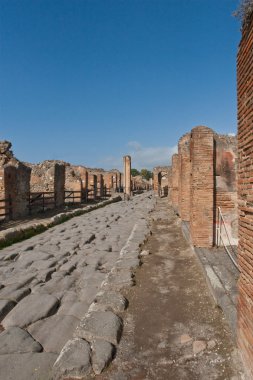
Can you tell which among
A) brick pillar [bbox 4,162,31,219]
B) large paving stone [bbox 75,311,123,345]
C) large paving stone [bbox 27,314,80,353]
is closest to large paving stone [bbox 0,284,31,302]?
large paving stone [bbox 27,314,80,353]

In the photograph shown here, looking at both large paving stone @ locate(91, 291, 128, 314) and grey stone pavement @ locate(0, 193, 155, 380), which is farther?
large paving stone @ locate(91, 291, 128, 314)

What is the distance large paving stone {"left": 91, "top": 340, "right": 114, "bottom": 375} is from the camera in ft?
8.79

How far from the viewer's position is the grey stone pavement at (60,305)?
2744mm

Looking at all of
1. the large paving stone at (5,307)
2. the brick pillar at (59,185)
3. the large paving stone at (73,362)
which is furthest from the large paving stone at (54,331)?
the brick pillar at (59,185)

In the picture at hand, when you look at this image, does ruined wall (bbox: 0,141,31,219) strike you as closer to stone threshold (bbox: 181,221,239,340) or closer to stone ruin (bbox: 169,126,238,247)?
stone ruin (bbox: 169,126,238,247)

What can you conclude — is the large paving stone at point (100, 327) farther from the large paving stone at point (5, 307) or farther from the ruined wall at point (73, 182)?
the ruined wall at point (73, 182)

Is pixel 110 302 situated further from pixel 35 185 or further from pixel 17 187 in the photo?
pixel 35 185

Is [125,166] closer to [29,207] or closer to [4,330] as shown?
[29,207]

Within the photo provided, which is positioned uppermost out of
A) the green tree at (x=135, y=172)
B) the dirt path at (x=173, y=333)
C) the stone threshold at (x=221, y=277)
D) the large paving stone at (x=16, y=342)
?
the green tree at (x=135, y=172)

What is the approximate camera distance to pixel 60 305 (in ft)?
13.2

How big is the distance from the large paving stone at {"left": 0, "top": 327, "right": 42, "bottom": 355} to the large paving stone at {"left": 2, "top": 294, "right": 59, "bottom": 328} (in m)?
0.22

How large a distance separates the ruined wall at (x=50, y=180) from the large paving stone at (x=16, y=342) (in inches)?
604

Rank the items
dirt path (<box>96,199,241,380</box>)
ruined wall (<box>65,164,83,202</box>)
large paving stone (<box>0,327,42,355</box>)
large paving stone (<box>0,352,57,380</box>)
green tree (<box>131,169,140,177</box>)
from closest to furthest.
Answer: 1. large paving stone (<box>0,352,57,380</box>)
2. dirt path (<box>96,199,241,380</box>)
3. large paving stone (<box>0,327,42,355</box>)
4. ruined wall (<box>65,164,83,202</box>)
5. green tree (<box>131,169,140,177</box>)

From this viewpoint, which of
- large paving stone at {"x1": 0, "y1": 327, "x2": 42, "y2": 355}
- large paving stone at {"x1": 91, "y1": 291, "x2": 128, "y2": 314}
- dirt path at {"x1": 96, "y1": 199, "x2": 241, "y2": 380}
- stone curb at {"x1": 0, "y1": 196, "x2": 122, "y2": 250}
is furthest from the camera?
stone curb at {"x1": 0, "y1": 196, "x2": 122, "y2": 250}
